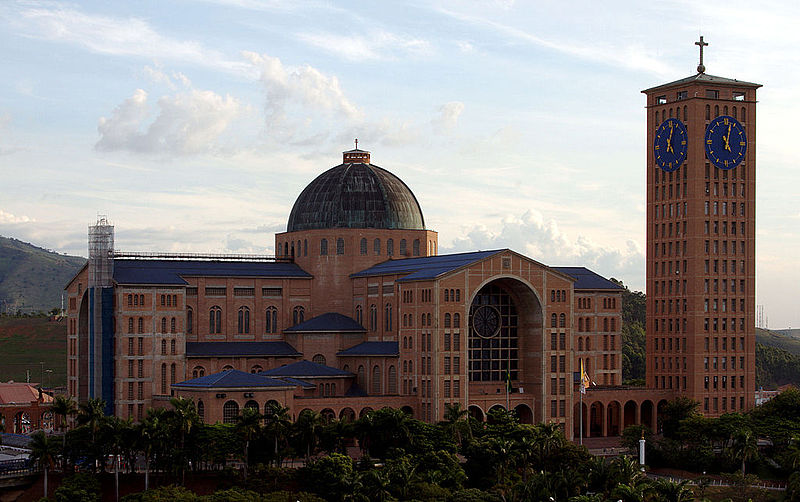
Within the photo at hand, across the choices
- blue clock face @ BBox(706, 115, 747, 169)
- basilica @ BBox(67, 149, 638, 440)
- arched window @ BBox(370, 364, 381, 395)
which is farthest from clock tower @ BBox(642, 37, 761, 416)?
arched window @ BBox(370, 364, 381, 395)

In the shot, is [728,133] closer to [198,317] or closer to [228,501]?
[198,317]

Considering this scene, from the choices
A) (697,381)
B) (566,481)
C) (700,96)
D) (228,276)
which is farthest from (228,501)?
(700,96)

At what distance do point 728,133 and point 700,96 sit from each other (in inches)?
200

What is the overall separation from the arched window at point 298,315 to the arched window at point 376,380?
13869 mm

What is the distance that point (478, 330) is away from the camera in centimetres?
12575

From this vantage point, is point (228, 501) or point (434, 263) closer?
point (228, 501)

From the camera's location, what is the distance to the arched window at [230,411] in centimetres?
11288

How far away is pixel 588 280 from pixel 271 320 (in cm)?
3538

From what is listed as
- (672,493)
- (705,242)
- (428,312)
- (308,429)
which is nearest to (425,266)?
(428,312)

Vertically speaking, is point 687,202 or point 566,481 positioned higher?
point 687,202

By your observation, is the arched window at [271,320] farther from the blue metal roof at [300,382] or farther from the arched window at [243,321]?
the blue metal roof at [300,382]

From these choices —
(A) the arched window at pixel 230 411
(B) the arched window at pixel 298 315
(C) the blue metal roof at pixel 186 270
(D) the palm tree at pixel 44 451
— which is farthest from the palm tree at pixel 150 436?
(B) the arched window at pixel 298 315

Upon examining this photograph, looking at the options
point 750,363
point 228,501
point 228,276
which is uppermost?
point 228,276

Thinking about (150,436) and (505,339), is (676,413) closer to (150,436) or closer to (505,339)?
(505,339)
